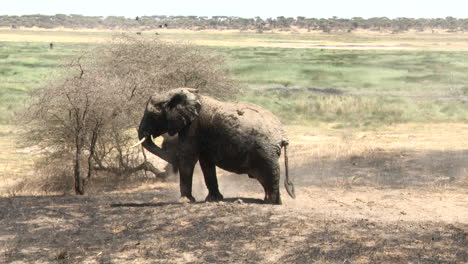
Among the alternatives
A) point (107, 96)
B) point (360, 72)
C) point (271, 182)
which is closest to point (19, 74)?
point (360, 72)

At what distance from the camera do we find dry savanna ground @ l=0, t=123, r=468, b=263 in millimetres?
9609

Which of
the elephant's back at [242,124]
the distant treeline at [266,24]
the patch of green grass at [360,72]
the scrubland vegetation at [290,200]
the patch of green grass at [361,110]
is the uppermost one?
the elephant's back at [242,124]

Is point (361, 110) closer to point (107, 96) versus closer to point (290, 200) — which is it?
point (107, 96)

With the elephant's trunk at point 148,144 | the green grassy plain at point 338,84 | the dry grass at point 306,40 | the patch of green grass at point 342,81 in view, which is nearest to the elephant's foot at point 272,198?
the elephant's trunk at point 148,144

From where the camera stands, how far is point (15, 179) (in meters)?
20.4

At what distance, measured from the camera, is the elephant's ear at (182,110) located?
13.1m

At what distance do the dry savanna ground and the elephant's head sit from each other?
4.44 feet

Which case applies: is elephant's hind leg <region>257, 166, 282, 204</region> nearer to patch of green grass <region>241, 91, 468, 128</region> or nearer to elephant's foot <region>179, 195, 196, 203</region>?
elephant's foot <region>179, 195, 196, 203</region>

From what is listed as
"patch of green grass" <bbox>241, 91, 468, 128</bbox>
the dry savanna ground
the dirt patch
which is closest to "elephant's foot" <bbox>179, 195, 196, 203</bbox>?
the dry savanna ground

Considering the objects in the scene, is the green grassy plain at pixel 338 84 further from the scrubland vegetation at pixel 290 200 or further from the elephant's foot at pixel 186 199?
the elephant's foot at pixel 186 199

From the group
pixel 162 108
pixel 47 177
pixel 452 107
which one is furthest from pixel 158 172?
pixel 452 107

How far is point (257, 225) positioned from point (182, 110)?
3086 millimetres

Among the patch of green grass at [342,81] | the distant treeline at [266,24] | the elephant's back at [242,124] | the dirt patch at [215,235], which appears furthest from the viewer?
the distant treeline at [266,24]

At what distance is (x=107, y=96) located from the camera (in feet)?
54.5
